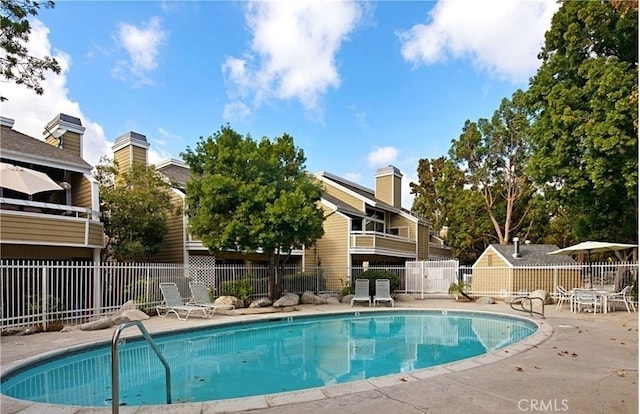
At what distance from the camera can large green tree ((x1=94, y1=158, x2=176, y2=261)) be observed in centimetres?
1620

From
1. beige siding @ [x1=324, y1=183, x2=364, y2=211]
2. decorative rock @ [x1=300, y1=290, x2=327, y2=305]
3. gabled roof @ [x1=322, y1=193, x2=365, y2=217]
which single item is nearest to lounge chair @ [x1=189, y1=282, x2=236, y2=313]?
decorative rock @ [x1=300, y1=290, x2=327, y2=305]

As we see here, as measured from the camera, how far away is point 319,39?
1428 centimetres

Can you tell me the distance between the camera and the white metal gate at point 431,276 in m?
21.0

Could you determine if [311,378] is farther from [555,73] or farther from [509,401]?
[555,73]

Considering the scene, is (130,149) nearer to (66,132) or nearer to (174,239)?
(66,132)

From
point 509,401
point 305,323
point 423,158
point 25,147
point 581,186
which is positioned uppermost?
point 423,158

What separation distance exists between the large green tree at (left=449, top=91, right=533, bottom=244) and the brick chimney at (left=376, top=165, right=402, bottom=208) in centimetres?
504

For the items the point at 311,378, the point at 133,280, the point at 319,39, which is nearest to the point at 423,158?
the point at 319,39

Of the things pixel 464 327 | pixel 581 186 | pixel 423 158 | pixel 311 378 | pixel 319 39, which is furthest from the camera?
pixel 423 158

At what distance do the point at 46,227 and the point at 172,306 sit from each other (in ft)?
14.5

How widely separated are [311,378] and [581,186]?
1320 cm

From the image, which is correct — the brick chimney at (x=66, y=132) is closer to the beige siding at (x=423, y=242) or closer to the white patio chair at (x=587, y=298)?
the white patio chair at (x=587, y=298)

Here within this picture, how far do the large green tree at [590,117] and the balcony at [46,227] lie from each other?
1642 centimetres

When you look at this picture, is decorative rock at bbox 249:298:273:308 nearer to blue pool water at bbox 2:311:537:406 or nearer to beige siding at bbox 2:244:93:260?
blue pool water at bbox 2:311:537:406
